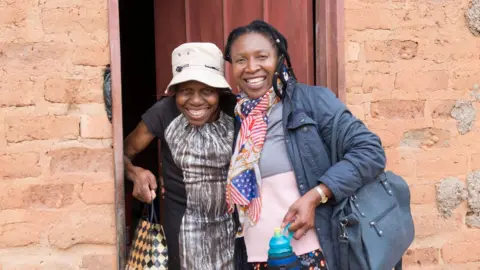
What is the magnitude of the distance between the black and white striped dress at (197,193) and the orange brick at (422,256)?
1179mm

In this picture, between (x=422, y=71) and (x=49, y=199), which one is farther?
(x=422, y=71)

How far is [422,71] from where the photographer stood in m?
3.27

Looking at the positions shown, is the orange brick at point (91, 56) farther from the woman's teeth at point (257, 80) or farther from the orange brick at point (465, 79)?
the orange brick at point (465, 79)

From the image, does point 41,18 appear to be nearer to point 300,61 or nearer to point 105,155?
point 105,155

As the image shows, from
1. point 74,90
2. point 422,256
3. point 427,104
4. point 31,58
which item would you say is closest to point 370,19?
point 427,104

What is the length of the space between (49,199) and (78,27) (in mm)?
832

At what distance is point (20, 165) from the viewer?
2.72 m

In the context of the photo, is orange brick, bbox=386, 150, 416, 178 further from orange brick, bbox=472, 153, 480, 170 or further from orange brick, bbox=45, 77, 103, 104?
orange brick, bbox=45, 77, 103, 104

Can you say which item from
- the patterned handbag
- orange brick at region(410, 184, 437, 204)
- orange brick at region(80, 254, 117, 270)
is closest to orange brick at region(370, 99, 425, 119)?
orange brick at region(410, 184, 437, 204)

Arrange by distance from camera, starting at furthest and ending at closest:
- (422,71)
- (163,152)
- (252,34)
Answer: (422,71), (163,152), (252,34)

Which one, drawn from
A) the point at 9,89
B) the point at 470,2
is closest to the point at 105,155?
the point at 9,89

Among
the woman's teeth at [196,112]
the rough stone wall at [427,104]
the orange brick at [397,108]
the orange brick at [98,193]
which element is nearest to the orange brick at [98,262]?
the orange brick at [98,193]

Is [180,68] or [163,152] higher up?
[180,68]

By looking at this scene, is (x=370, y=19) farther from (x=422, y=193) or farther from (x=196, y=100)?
(x=196, y=100)
